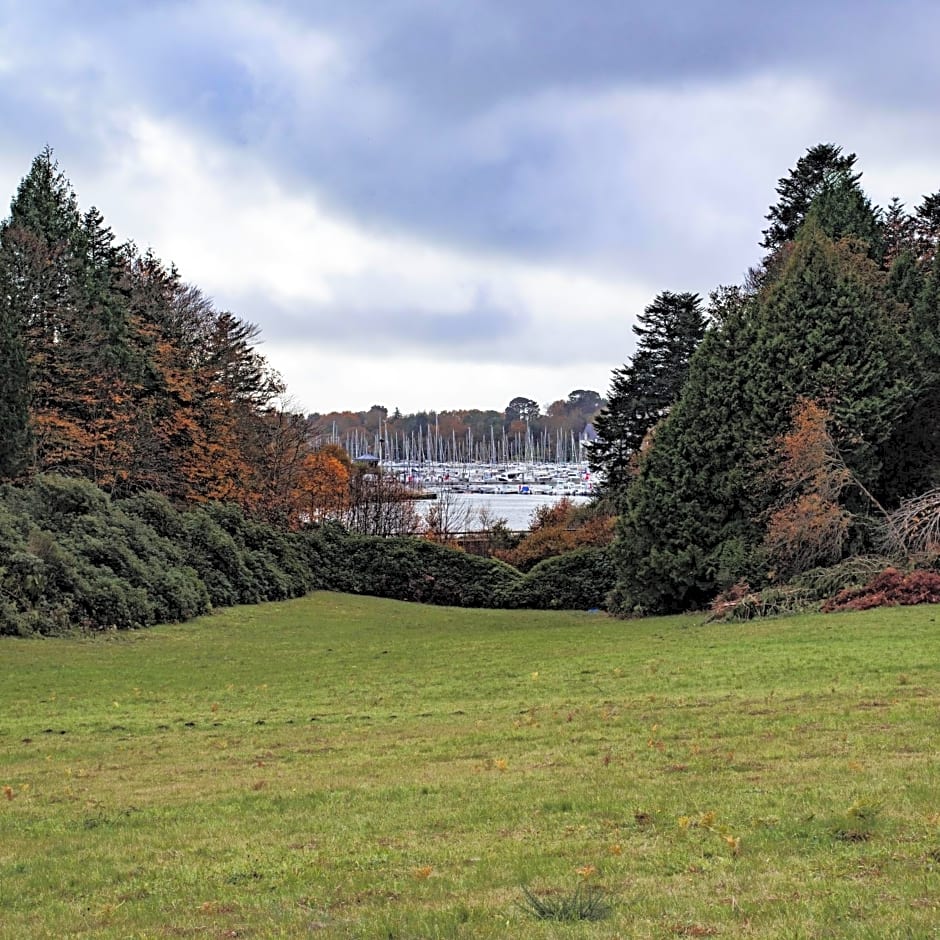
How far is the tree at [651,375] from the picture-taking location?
194 feet

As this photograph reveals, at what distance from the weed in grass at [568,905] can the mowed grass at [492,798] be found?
0.07 m

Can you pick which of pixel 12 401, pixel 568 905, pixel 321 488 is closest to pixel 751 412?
pixel 12 401

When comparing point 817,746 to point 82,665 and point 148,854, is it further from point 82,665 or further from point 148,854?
point 82,665

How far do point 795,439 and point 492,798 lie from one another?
26.8 metres

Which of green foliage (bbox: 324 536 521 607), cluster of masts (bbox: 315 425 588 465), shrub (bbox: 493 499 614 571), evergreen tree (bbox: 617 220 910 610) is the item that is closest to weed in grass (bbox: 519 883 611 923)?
evergreen tree (bbox: 617 220 910 610)

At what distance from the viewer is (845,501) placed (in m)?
35.5

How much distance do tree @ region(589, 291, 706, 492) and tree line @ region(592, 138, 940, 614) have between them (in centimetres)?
1600

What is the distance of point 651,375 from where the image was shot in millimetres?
59438

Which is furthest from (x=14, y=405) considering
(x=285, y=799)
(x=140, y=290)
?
(x=285, y=799)

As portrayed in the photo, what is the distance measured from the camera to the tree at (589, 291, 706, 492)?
59.1m

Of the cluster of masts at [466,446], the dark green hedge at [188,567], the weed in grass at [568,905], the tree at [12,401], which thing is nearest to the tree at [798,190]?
the dark green hedge at [188,567]

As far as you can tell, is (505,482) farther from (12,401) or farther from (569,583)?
(12,401)

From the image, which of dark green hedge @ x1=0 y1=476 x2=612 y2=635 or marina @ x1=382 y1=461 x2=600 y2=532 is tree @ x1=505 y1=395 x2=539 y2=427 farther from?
dark green hedge @ x1=0 y1=476 x2=612 y2=635

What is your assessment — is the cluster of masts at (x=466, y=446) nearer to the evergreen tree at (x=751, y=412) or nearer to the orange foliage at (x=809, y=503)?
the evergreen tree at (x=751, y=412)
